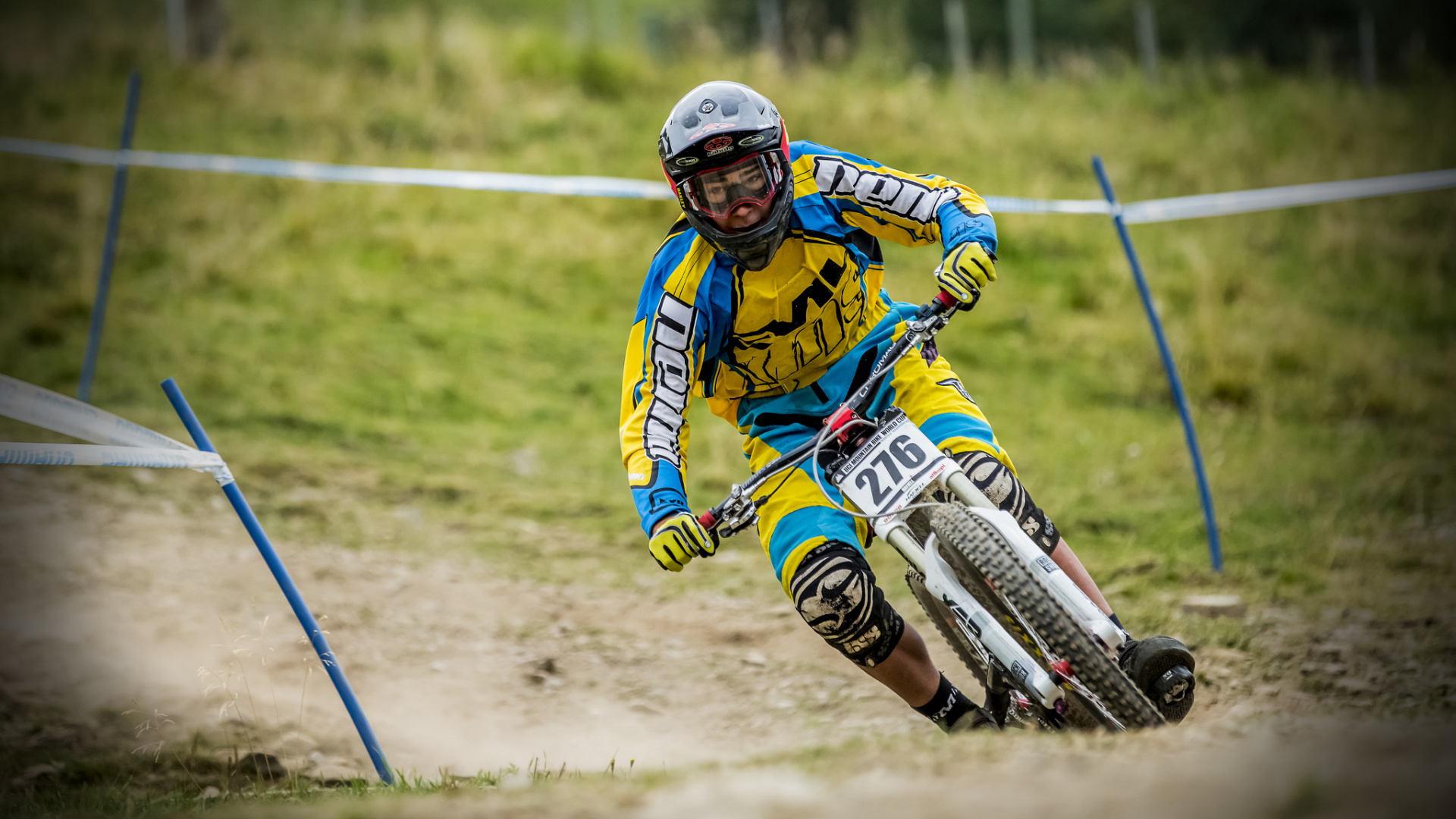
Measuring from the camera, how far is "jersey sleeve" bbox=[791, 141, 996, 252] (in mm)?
3432

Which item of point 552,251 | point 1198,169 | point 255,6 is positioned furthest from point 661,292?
point 255,6

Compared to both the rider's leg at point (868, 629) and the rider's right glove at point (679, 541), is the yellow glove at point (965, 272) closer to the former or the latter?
the rider's leg at point (868, 629)

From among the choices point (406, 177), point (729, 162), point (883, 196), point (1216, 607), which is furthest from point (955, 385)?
point (406, 177)

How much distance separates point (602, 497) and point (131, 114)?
414 cm

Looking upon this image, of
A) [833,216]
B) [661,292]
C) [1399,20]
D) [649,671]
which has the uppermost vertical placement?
[1399,20]

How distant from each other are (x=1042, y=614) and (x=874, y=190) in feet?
4.73

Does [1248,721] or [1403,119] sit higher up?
[1403,119]

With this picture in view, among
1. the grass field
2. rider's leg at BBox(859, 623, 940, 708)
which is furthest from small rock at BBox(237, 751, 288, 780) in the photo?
the grass field

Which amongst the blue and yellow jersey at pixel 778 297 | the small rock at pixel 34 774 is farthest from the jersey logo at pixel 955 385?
the small rock at pixel 34 774

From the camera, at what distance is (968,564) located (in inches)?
114

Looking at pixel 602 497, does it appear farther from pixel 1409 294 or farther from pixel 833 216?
pixel 1409 294

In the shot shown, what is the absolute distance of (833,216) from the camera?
3.46m

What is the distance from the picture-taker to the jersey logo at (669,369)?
329 centimetres

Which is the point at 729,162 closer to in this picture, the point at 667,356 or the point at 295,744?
the point at 667,356
